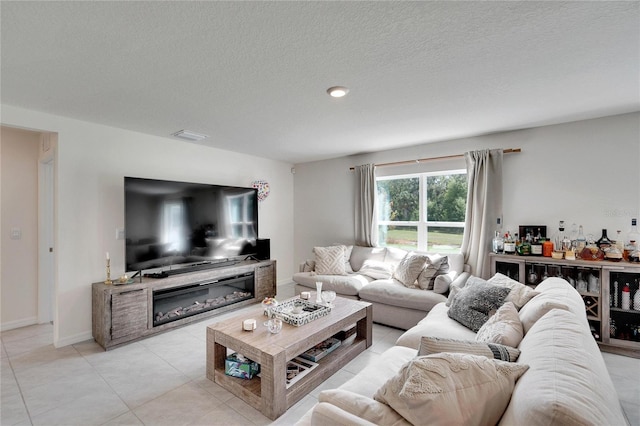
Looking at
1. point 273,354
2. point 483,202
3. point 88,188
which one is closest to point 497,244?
point 483,202

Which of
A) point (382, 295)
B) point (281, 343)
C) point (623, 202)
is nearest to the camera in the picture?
point (281, 343)

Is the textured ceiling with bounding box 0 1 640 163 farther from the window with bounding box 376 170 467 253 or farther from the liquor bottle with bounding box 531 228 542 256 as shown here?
the liquor bottle with bounding box 531 228 542 256

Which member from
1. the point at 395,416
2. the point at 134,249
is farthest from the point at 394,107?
the point at 134,249

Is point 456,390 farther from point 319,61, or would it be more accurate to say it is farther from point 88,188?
point 88,188

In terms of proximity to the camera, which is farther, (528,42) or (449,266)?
(449,266)

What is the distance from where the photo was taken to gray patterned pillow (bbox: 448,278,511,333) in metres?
2.25

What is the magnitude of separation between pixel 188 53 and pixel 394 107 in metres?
1.81

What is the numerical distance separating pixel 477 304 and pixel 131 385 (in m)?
2.88

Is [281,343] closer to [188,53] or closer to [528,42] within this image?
[188,53]

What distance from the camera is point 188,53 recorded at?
178cm

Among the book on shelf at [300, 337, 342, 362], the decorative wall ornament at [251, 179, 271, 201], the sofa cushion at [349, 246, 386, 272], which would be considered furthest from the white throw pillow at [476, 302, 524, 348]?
the decorative wall ornament at [251, 179, 271, 201]

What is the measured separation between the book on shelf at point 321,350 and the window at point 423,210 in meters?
2.29

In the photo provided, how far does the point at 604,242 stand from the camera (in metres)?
2.95

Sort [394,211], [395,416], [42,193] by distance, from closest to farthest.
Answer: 1. [395,416]
2. [42,193]
3. [394,211]
